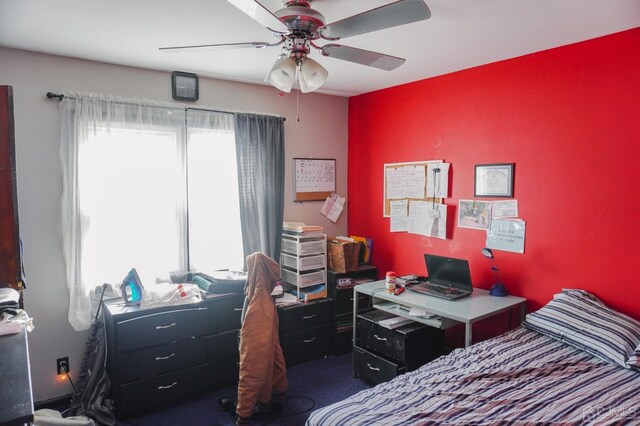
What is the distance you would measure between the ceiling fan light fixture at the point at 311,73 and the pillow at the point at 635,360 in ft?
6.79

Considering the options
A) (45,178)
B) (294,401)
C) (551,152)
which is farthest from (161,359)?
(551,152)

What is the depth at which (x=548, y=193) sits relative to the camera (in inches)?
108

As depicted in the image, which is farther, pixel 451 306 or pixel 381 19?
pixel 451 306

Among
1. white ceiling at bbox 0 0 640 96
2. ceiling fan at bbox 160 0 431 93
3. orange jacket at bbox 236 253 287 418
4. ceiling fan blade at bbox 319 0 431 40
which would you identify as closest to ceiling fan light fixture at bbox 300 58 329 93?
ceiling fan at bbox 160 0 431 93

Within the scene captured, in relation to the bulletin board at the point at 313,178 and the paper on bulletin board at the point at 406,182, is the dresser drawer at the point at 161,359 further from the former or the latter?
the paper on bulletin board at the point at 406,182

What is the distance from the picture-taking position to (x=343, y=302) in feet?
12.2

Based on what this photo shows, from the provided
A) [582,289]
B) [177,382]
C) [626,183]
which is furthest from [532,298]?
[177,382]

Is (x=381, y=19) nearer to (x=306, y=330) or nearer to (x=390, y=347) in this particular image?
(x=390, y=347)

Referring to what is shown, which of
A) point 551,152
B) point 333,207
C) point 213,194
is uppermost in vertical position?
point 551,152

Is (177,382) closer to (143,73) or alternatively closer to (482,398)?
(482,398)

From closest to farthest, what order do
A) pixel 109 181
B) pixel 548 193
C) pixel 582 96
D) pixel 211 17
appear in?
pixel 211 17
pixel 582 96
pixel 548 193
pixel 109 181

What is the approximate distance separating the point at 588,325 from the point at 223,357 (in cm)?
241

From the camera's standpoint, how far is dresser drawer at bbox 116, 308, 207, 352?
270cm

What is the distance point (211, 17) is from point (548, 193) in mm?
2356
